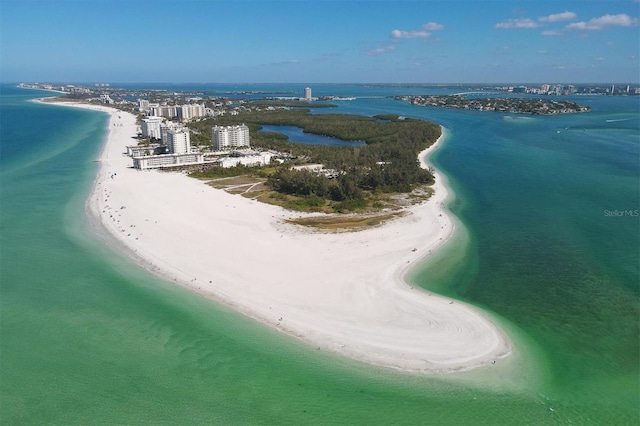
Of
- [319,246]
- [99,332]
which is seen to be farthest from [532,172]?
[99,332]

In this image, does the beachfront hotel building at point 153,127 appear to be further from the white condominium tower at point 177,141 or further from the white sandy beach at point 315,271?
the white sandy beach at point 315,271

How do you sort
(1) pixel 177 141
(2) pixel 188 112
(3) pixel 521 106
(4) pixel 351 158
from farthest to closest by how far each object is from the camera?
(3) pixel 521 106 < (2) pixel 188 112 < (1) pixel 177 141 < (4) pixel 351 158

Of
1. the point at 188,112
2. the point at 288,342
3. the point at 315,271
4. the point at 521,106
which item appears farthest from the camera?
the point at 521,106

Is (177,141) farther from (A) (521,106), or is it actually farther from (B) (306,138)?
(A) (521,106)

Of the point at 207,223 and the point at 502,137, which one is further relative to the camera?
the point at 502,137

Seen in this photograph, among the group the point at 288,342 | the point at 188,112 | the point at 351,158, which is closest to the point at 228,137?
the point at 351,158

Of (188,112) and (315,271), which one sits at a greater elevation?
(188,112)

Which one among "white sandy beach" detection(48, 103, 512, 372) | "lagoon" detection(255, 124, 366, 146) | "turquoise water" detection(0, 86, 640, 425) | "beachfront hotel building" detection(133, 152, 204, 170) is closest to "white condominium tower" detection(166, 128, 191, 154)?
"beachfront hotel building" detection(133, 152, 204, 170)

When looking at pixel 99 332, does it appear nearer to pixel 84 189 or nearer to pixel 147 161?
pixel 84 189
